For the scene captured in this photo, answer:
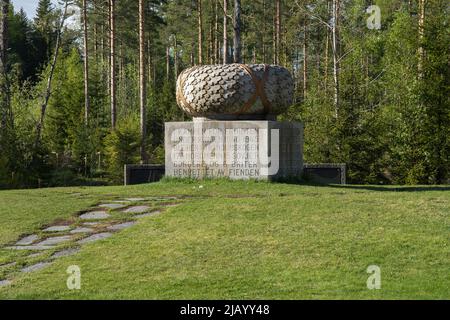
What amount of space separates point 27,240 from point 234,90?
5834 mm

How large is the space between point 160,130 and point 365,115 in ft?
61.4

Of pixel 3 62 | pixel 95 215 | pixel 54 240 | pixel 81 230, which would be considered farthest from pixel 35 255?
pixel 3 62

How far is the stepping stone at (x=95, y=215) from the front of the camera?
30.8 feet

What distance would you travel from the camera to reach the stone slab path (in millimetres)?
7020

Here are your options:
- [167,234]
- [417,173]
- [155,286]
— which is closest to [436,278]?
[155,286]

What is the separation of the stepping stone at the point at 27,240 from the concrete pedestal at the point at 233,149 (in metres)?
5.05

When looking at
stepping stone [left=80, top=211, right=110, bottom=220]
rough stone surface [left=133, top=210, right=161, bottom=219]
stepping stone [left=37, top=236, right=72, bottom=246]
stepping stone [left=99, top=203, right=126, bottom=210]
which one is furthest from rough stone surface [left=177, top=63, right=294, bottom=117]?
stepping stone [left=37, top=236, right=72, bottom=246]

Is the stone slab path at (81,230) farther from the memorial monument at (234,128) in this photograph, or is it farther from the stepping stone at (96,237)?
the memorial monument at (234,128)

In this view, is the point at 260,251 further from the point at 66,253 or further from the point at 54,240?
the point at 54,240

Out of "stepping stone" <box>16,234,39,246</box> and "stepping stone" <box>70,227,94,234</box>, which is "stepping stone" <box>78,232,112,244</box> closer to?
"stepping stone" <box>70,227,94,234</box>

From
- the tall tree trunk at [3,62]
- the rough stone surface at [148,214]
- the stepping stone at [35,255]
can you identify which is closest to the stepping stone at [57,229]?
the rough stone surface at [148,214]
